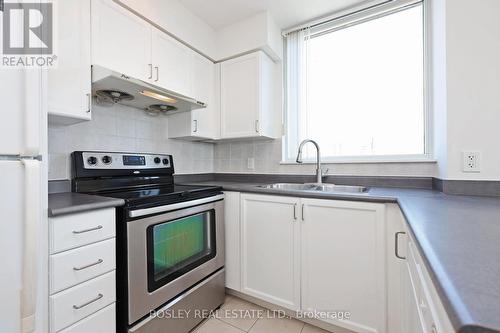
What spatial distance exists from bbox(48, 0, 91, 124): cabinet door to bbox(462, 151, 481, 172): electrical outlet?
7.08 ft

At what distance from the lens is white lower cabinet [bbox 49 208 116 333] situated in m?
0.94

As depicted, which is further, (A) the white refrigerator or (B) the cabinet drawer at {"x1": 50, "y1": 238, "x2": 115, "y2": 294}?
(B) the cabinet drawer at {"x1": 50, "y1": 238, "x2": 115, "y2": 294}

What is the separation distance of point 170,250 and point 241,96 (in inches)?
57.4

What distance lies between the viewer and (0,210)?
0.78 meters

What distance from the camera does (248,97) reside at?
7.00 feet

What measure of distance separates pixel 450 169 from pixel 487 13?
871 millimetres

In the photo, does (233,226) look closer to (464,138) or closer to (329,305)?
(329,305)

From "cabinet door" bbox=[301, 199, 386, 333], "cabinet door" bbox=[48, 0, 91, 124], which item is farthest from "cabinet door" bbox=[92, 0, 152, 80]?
"cabinet door" bbox=[301, 199, 386, 333]

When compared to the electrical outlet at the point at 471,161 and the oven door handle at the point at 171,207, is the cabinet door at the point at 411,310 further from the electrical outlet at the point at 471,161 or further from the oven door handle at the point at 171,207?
the oven door handle at the point at 171,207

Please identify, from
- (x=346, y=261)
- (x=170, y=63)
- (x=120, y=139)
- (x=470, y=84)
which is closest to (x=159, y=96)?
(x=170, y=63)

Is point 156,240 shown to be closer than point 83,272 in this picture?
No

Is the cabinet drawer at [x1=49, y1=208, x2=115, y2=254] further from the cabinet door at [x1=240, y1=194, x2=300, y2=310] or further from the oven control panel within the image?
the cabinet door at [x1=240, y1=194, x2=300, y2=310]

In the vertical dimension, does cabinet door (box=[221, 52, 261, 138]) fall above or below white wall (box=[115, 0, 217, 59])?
below

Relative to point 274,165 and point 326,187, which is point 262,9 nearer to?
point 274,165
